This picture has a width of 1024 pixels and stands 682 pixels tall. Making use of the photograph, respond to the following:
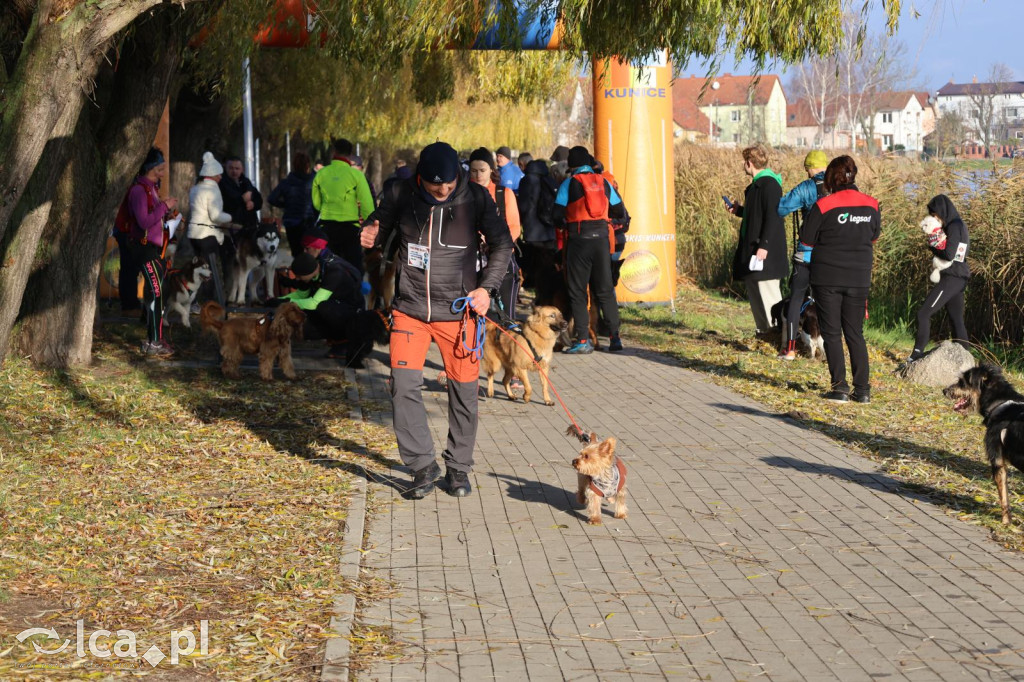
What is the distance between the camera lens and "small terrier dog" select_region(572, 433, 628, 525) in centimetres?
671

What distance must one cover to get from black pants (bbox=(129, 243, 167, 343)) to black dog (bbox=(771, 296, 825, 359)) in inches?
261

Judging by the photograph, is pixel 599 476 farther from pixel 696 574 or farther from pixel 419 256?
pixel 419 256

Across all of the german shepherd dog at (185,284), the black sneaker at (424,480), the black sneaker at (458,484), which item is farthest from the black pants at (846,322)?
the german shepherd dog at (185,284)

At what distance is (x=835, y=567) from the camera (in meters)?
6.05

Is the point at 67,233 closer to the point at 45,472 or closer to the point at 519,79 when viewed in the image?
the point at 45,472

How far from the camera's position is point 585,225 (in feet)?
42.5

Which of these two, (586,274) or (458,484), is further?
A: (586,274)

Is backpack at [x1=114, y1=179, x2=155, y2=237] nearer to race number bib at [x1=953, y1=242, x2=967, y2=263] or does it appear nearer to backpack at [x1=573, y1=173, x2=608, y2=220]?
backpack at [x1=573, y1=173, x2=608, y2=220]

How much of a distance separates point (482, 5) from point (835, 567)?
531 centimetres

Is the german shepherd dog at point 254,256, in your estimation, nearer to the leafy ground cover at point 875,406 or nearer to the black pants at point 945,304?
the leafy ground cover at point 875,406

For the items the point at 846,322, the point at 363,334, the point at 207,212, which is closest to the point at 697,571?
the point at 846,322

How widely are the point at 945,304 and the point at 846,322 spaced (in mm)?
3408

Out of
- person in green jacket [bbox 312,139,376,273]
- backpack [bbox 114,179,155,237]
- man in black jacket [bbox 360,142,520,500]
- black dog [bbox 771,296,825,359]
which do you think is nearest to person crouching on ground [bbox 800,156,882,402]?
black dog [bbox 771,296,825,359]

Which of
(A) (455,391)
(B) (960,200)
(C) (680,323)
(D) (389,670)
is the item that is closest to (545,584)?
(D) (389,670)
